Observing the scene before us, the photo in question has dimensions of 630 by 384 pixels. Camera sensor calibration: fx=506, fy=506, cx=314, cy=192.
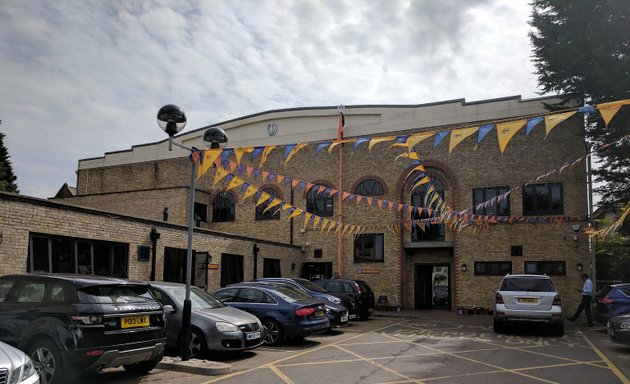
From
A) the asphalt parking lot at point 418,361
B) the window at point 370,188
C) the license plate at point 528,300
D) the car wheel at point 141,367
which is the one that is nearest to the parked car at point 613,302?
the asphalt parking lot at point 418,361

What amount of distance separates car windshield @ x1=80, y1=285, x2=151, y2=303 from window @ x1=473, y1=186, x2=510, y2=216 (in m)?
18.4

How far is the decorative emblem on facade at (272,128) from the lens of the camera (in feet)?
96.9

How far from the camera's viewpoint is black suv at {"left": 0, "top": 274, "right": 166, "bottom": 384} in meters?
6.54

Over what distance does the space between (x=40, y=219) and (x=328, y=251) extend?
1631 centimetres

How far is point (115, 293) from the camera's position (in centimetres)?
732

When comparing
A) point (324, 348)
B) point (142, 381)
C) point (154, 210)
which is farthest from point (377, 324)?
point (154, 210)

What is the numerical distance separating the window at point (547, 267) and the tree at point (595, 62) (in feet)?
11.0

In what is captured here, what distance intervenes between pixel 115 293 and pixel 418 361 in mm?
5745

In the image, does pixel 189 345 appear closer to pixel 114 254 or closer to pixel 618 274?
pixel 114 254

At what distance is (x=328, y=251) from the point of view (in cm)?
2659

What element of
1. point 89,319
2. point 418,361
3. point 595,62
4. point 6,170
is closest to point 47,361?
point 89,319

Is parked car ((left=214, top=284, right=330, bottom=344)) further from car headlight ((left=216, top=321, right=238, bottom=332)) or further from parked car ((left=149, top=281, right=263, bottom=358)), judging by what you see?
car headlight ((left=216, top=321, right=238, bottom=332))

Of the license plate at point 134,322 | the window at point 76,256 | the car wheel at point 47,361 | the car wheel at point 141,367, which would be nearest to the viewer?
the car wheel at point 47,361

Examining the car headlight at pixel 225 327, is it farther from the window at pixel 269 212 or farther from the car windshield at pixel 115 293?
the window at pixel 269 212
